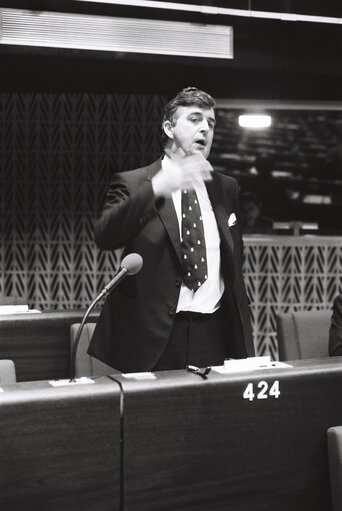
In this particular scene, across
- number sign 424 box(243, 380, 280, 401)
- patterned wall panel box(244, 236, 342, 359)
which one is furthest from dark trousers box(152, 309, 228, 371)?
patterned wall panel box(244, 236, 342, 359)

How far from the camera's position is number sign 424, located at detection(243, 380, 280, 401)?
1824 millimetres

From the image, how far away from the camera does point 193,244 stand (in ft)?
7.81

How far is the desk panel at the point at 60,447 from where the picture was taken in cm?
154

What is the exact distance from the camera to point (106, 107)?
6918mm

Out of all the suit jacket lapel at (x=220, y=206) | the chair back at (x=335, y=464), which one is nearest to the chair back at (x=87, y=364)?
the suit jacket lapel at (x=220, y=206)

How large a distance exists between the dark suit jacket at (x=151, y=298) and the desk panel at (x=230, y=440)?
16.4 inches

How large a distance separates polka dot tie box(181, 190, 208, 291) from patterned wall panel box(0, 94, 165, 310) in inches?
180

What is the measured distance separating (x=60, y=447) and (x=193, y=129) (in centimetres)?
105

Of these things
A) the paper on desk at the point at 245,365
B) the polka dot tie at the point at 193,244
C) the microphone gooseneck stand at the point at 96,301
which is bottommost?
the paper on desk at the point at 245,365

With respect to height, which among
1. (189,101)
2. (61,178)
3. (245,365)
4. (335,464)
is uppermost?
(61,178)

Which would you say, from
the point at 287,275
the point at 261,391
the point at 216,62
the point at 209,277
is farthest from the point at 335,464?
the point at 287,275

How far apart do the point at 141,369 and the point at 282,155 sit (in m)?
8.80

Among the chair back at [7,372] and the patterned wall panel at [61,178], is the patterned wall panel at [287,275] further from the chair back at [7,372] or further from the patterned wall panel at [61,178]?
the chair back at [7,372]

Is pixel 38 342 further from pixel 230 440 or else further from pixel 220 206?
pixel 230 440
